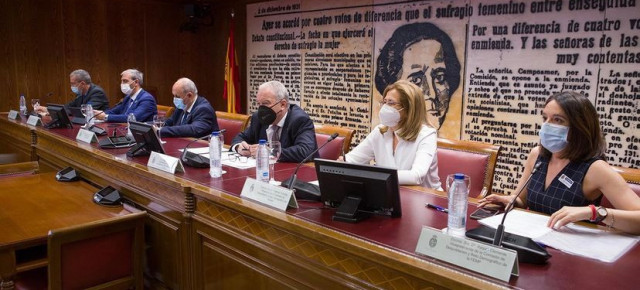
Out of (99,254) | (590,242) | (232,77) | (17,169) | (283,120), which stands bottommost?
(99,254)

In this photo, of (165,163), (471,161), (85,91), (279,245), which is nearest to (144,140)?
(165,163)

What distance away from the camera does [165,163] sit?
221 cm

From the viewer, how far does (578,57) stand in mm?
3129

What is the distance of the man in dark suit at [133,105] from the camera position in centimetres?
430

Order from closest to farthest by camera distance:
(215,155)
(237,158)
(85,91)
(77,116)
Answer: (215,155) < (237,158) < (77,116) < (85,91)

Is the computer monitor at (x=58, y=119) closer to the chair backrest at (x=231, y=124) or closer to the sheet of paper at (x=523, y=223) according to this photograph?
the chair backrest at (x=231, y=124)

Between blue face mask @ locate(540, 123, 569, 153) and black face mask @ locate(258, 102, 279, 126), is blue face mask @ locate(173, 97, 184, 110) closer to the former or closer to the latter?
black face mask @ locate(258, 102, 279, 126)

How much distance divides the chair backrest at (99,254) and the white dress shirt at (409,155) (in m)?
1.13

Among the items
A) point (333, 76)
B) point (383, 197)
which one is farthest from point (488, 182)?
point (333, 76)

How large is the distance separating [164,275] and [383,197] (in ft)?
4.21

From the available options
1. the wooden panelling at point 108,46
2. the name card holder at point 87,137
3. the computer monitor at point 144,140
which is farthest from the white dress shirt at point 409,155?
the wooden panelling at point 108,46

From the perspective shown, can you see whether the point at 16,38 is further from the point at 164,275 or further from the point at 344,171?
the point at 344,171

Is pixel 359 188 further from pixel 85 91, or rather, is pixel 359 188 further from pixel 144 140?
pixel 85 91

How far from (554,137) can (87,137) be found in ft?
8.79
